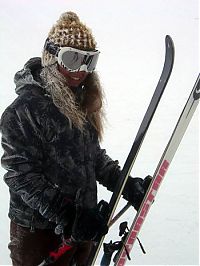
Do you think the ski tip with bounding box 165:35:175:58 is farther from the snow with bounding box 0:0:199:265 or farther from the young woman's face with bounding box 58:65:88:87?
the snow with bounding box 0:0:199:265

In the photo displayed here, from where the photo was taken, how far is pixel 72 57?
199 centimetres

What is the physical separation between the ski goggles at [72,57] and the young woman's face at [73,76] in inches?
0.7

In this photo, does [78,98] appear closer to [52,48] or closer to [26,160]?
[52,48]

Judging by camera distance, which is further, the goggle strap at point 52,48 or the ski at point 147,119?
the ski at point 147,119

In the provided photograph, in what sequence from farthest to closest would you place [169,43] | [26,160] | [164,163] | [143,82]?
[143,82] < [164,163] < [169,43] < [26,160]

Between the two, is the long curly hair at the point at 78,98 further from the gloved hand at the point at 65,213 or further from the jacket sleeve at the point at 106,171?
the gloved hand at the point at 65,213

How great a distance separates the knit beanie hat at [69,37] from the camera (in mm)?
2027

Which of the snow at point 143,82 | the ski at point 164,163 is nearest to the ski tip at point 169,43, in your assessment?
the ski at point 164,163

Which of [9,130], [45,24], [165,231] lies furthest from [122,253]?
[45,24]

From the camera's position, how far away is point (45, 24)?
8.44m

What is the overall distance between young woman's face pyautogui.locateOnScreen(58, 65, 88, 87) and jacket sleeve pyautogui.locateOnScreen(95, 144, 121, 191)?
0.34m

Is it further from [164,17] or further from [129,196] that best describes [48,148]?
[164,17]

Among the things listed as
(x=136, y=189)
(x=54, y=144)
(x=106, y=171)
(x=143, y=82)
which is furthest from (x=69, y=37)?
(x=143, y=82)

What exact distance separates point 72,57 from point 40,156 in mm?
386
